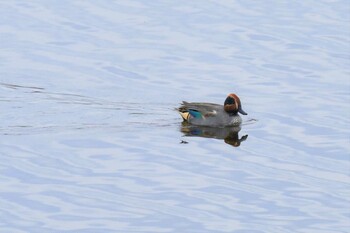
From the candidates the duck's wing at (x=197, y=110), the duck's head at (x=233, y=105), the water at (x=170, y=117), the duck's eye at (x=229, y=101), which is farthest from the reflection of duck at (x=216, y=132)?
the duck's eye at (x=229, y=101)

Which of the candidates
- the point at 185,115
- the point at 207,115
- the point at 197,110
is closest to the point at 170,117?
the point at 185,115

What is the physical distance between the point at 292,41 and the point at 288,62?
182cm

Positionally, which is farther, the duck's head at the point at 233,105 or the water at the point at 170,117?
the duck's head at the point at 233,105

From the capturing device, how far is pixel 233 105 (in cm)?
2255

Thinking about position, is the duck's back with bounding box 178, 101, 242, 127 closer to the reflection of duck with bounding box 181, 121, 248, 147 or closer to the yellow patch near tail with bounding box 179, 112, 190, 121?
the yellow patch near tail with bounding box 179, 112, 190, 121

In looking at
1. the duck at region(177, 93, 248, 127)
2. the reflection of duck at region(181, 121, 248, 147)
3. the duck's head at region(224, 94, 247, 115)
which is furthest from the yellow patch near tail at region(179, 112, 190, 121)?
the duck's head at region(224, 94, 247, 115)

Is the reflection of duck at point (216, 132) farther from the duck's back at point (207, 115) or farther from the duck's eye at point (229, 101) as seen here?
the duck's eye at point (229, 101)

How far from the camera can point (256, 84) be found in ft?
79.8

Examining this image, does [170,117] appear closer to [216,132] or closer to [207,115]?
[207,115]

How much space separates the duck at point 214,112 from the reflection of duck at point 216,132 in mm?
129

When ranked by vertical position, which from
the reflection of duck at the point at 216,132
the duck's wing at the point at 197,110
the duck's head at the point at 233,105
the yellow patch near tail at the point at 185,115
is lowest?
the reflection of duck at the point at 216,132

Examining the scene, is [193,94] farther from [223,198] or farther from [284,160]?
[223,198]

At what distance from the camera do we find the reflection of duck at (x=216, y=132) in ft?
70.2

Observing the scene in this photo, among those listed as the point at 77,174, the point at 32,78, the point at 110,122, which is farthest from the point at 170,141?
the point at 32,78
